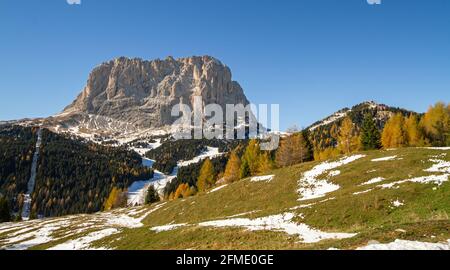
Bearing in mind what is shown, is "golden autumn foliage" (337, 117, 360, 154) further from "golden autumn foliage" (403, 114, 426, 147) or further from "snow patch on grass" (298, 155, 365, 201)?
"snow patch on grass" (298, 155, 365, 201)

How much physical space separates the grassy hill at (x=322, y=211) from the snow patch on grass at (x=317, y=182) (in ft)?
0.47

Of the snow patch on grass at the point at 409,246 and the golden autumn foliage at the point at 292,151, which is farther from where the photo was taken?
the golden autumn foliage at the point at 292,151

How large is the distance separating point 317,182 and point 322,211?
18.4 meters

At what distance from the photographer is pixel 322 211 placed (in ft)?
90.6

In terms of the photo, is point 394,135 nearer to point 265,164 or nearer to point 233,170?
point 265,164

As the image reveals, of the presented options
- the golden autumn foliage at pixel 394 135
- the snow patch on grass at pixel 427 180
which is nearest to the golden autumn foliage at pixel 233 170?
the golden autumn foliage at pixel 394 135

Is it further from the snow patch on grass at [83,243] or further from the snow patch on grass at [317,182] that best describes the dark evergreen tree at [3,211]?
the snow patch on grass at [317,182]

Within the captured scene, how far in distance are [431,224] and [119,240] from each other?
26.2 meters

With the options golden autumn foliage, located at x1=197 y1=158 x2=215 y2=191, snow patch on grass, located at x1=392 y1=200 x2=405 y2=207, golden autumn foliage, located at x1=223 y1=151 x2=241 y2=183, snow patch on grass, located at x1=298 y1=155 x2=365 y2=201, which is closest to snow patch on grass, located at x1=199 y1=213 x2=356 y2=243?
snow patch on grass, located at x1=392 y1=200 x2=405 y2=207

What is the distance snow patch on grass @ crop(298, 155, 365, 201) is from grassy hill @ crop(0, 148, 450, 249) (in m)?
0.14

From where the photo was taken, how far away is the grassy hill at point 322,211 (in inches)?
713

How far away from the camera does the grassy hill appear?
1812cm
